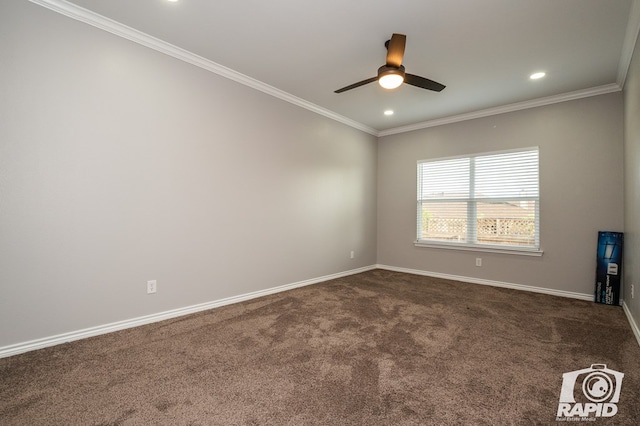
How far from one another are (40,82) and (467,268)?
5583 millimetres

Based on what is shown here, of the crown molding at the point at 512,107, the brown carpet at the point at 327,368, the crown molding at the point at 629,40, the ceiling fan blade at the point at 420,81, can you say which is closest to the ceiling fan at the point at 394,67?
the ceiling fan blade at the point at 420,81

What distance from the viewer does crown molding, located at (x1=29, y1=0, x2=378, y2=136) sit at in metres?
2.36

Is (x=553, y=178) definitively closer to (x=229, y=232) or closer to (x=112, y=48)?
(x=229, y=232)

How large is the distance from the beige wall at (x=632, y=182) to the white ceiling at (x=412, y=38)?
0.97 ft

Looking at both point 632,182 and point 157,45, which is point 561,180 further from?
point 157,45

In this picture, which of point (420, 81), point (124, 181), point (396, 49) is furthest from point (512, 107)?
point (124, 181)

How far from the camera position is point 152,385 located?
5.95 feet

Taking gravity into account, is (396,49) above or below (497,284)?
above

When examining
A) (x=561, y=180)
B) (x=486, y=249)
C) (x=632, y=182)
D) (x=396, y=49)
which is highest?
(x=396, y=49)

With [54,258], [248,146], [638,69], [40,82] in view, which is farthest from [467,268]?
[40,82]

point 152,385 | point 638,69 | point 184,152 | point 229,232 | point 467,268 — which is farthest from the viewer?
point 467,268

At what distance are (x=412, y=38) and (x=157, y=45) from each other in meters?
2.48

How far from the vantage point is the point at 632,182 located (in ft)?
9.50

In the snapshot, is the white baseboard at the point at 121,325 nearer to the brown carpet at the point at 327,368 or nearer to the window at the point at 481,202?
the brown carpet at the point at 327,368
